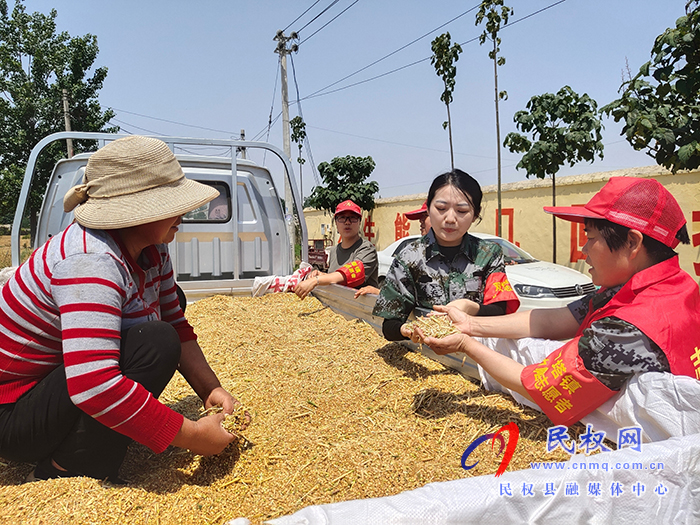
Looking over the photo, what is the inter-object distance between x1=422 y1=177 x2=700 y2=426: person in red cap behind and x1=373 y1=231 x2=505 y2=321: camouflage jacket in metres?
0.78

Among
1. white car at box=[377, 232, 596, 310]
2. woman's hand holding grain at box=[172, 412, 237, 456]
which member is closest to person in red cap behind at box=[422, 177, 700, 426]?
woman's hand holding grain at box=[172, 412, 237, 456]

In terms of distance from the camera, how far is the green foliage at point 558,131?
8.09 m

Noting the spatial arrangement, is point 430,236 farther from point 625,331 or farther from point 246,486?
point 246,486

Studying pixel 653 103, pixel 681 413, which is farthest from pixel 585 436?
pixel 653 103

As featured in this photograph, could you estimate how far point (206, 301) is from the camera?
13.1 feet

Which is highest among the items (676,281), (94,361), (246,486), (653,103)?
(653,103)

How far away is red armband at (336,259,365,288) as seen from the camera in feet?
12.7

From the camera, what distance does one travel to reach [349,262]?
158 inches

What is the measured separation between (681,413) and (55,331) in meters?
1.69

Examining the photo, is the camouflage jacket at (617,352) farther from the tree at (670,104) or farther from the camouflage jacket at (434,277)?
the tree at (670,104)

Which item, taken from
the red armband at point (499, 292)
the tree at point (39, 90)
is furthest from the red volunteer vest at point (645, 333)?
the tree at point (39, 90)

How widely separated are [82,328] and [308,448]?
0.83m

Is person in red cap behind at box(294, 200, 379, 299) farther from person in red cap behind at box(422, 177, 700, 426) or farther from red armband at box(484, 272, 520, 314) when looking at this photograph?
person in red cap behind at box(422, 177, 700, 426)

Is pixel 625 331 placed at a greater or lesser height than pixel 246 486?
greater
